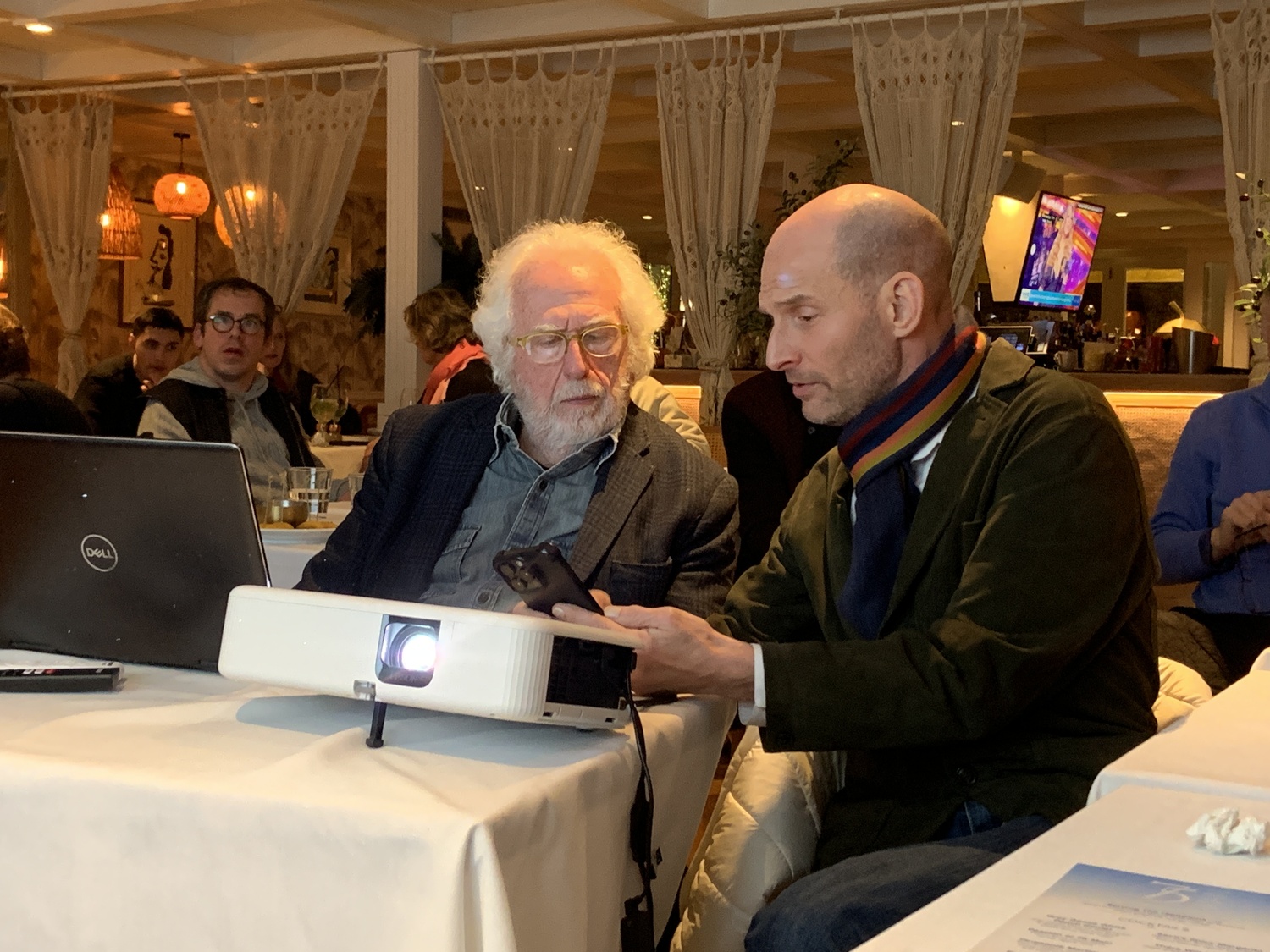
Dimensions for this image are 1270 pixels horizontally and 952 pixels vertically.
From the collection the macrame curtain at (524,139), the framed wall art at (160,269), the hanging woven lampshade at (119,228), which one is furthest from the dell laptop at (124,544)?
the framed wall art at (160,269)

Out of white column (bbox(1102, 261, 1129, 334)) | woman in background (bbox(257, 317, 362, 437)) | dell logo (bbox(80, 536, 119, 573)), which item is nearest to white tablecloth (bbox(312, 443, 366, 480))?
woman in background (bbox(257, 317, 362, 437))

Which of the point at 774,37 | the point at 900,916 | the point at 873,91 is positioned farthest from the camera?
the point at 774,37

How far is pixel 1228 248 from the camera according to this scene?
1695cm

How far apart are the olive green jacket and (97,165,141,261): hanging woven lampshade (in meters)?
8.78

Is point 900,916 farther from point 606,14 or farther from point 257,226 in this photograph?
point 257,226

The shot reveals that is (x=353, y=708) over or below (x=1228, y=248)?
below

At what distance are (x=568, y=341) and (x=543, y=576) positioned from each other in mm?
851

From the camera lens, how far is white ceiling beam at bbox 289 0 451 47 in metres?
7.03

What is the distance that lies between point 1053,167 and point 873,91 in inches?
201

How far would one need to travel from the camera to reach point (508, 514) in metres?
2.30

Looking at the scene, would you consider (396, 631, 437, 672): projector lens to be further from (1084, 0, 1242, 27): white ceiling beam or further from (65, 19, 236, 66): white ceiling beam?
(65, 19, 236, 66): white ceiling beam

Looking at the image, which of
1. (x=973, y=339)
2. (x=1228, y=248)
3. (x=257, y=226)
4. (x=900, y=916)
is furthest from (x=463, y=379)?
(x=1228, y=248)

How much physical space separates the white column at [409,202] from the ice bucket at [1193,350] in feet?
12.5

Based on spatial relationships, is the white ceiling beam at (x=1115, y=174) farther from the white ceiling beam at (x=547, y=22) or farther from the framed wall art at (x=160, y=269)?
the framed wall art at (x=160, y=269)
